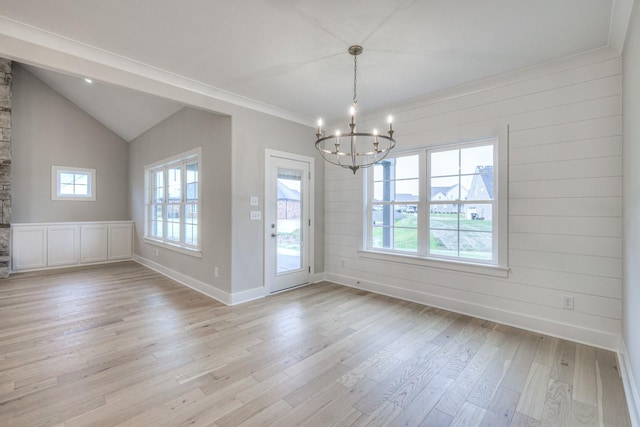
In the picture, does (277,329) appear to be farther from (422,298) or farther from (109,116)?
(109,116)

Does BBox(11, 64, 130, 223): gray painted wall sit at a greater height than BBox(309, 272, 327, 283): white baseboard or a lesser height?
greater

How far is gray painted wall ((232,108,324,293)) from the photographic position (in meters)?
4.01

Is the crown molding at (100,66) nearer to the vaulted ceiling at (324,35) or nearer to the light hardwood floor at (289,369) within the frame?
the vaulted ceiling at (324,35)

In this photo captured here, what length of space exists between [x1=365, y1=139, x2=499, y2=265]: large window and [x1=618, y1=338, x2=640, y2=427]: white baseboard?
1.23 metres

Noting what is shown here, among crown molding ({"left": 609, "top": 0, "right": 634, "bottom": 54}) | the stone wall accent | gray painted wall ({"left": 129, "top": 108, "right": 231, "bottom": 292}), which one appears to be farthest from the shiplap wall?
the stone wall accent

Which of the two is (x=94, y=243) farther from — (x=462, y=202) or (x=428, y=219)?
(x=462, y=202)

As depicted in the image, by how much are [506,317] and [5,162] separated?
8.14 metres

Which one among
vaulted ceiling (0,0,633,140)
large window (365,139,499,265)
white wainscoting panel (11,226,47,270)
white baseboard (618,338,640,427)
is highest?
vaulted ceiling (0,0,633,140)

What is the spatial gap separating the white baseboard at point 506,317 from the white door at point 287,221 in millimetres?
1076

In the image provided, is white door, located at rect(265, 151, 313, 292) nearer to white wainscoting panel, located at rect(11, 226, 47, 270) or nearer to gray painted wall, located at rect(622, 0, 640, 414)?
gray painted wall, located at rect(622, 0, 640, 414)

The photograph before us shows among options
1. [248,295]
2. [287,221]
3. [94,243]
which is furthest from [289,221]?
[94,243]

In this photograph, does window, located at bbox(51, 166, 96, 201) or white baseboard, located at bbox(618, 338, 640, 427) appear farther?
window, located at bbox(51, 166, 96, 201)

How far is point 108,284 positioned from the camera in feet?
16.4

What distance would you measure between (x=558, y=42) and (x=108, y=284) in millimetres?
Result: 6742
